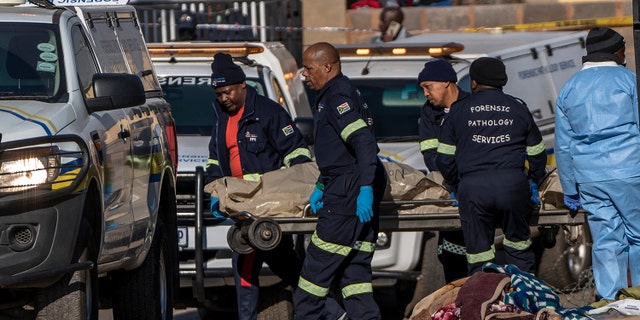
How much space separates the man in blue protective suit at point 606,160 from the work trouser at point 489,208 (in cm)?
37

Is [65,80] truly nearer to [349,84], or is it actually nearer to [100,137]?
[100,137]

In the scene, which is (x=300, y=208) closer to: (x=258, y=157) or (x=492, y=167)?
(x=258, y=157)

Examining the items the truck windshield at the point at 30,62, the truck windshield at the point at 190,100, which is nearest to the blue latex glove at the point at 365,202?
the truck windshield at the point at 30,62

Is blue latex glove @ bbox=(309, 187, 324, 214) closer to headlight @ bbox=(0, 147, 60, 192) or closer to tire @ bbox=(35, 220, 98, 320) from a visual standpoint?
tire @ bbox=(35, 220, 98, 320)

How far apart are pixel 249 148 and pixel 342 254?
128 centimetres

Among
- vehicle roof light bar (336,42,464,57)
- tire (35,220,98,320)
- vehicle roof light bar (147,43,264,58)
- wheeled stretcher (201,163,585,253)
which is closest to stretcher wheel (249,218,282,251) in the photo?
wheeled stretcher (201,163,585,253)

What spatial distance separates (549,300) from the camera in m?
7.64

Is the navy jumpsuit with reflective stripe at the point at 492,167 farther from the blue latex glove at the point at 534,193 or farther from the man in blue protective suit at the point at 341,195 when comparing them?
the man in blue protective suit at the point at 341,195

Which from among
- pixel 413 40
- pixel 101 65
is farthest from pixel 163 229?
pixel 413 40

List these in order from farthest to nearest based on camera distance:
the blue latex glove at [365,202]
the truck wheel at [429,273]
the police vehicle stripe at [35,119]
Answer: the truck wheel at [429,273]
the blue latex glove at [365,202]
the police vehicle stripe at [35,119]

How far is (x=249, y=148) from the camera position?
980 cm

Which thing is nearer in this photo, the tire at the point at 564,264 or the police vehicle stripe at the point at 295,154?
the police vehicle stripe at the point at 295,154

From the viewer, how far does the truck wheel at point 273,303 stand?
9961 millimetres

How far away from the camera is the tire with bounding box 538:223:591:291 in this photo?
11.8m
